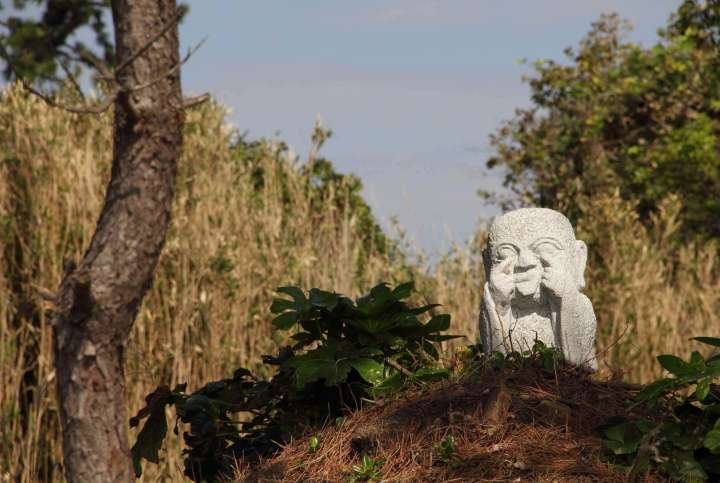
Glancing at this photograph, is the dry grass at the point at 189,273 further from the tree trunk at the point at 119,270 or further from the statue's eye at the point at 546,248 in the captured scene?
the tree trunk at the point at 119,270

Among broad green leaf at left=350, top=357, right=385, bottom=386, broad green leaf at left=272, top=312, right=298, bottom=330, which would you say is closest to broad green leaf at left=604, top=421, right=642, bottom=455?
broad green leaf at left=350, top=357, right=385, bottom=386

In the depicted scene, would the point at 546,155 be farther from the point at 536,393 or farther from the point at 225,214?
the point at 536,393

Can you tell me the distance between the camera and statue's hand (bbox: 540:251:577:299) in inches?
143

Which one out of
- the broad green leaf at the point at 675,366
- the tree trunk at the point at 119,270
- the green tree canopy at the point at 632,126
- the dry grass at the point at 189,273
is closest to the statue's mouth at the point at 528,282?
the broad green leaf at the point at 675,366

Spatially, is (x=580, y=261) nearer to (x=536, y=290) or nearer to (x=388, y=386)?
(x=536, y=290)

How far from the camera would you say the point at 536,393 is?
3.16m

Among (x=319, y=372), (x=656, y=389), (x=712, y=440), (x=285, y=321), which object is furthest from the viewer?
(x=285, y=321)

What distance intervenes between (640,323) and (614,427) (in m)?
4.08

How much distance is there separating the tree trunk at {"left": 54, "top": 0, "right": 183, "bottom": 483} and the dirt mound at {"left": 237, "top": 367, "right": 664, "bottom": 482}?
0.76m

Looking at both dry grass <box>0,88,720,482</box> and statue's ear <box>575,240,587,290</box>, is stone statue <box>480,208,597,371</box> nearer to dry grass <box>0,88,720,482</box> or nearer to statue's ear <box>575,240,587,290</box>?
statue's ear <box>575,240,587,290</box>

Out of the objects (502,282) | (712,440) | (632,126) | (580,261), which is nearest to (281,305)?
(502,282)

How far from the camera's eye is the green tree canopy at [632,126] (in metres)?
9.23

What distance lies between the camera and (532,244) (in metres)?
3.68

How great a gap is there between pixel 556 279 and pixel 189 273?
2.76 metres
